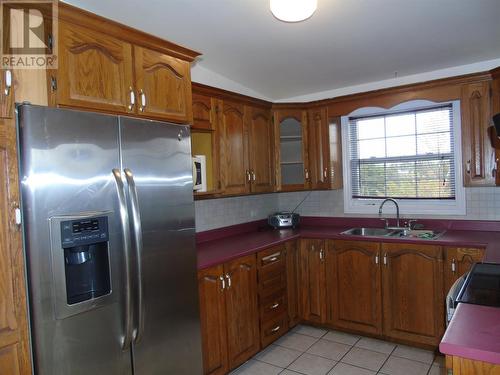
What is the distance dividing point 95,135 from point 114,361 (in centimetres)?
103

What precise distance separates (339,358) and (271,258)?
892 mm

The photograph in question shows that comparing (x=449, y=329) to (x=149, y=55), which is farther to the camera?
(x=149, y=55)

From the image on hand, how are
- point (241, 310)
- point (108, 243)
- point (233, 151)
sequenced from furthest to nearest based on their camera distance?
point (233, 151), point (241, 310), point (108, 243)

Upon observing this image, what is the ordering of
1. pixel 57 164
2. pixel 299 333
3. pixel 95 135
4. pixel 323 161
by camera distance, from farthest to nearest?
pixel 323 161 < pixel 299 333 < pixel 95 135 < pixel 57 164

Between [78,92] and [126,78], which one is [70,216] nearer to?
[78,92]

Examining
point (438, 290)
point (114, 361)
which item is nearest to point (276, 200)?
point (438, 290)

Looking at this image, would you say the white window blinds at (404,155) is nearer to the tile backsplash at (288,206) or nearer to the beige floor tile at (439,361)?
the tile backsplash at (288,206)

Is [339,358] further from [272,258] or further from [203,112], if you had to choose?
[203,112]

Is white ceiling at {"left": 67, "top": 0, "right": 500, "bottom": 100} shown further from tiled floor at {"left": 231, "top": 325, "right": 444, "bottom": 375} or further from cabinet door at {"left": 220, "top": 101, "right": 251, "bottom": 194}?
tiled floor at {"left": 231, "top": 325, "right": 444, "bottom": 375}

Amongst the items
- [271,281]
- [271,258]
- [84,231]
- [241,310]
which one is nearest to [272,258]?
[271,258]

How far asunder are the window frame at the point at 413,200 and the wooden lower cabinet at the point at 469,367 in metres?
2.42

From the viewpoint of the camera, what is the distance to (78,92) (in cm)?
167

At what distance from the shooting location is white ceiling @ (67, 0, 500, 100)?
2.18 meters

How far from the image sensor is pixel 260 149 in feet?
11.1
